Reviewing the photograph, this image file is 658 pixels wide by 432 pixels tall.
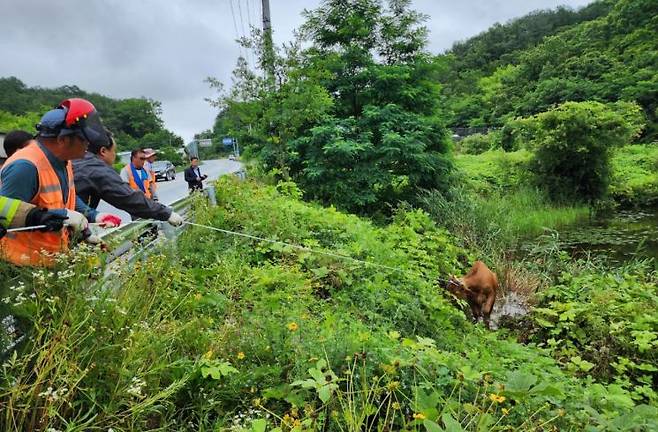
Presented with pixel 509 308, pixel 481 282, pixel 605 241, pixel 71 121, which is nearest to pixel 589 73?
pixel 605 241

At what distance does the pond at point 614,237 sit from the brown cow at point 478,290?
13.6ft

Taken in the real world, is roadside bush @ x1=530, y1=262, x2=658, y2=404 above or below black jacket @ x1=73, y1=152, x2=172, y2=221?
below

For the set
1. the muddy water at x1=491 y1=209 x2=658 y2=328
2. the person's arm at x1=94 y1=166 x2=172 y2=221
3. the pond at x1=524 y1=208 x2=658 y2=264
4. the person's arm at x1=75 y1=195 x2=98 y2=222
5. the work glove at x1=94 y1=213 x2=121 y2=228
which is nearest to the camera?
the work glove at x1=94 y1=213 x2=121 y2=228

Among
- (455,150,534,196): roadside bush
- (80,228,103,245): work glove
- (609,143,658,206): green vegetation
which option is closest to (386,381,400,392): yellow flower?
(80,228,103,245): work glove

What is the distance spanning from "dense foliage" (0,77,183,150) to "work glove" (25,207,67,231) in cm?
5002

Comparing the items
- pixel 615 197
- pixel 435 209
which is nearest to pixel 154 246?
pixel 435 209

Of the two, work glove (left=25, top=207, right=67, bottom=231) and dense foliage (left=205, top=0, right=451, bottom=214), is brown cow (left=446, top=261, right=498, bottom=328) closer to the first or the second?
work glove (left=25, top=207, right=67, bottom=231)

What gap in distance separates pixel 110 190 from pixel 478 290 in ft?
14.5

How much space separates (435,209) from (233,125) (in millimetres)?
5776

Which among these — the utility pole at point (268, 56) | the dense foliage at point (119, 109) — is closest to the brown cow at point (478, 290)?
the utility pole at point (268, 56)

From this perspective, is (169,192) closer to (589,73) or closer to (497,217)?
(497,217)

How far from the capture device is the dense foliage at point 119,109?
46.9 meters

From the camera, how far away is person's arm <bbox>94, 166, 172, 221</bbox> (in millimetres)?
3090

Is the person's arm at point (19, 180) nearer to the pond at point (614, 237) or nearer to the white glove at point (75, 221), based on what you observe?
the white glove at point (75, 221)
